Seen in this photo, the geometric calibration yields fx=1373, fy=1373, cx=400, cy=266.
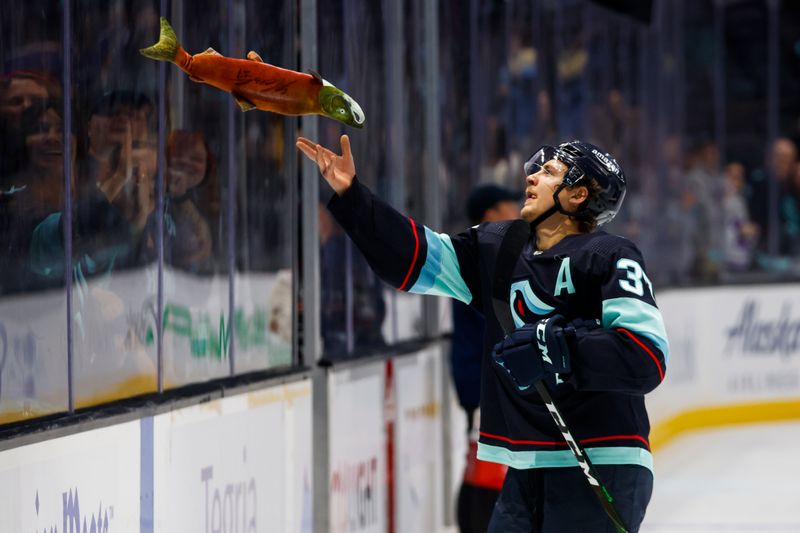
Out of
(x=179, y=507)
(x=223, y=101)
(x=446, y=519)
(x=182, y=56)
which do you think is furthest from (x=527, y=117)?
(x=182, y=56)

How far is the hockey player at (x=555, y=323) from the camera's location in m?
2.79

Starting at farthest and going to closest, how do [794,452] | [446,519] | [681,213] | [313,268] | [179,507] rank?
1. [681,213]
2. [794,452]
3. [446,519]
4. [313,268]
5. [179,507]

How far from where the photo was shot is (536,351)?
277 centimetres

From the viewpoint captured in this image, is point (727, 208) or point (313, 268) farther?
point (727, 208)

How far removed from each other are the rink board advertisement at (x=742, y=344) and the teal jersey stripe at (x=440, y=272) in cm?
644

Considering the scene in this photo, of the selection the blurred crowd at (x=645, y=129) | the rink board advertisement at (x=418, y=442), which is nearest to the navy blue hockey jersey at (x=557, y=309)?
the rink board advertisement at (x=418, y=442)

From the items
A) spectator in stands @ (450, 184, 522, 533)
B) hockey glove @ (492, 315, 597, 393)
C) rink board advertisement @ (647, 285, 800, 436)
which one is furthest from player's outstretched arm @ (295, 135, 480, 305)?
rink board advertisement @ (647, 285, 800, 436)

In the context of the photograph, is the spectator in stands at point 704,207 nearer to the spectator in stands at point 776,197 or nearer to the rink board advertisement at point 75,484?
the spectator in stands at point 776,197

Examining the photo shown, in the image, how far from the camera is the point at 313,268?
440cm

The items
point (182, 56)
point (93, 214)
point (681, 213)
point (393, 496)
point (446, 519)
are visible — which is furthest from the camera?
point (681, 213)

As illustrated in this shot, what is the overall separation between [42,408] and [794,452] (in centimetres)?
668

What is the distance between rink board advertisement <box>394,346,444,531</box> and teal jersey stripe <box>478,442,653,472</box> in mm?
2227

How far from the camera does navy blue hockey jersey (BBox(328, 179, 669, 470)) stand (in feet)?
9.14

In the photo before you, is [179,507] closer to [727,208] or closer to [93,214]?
[93,214]
